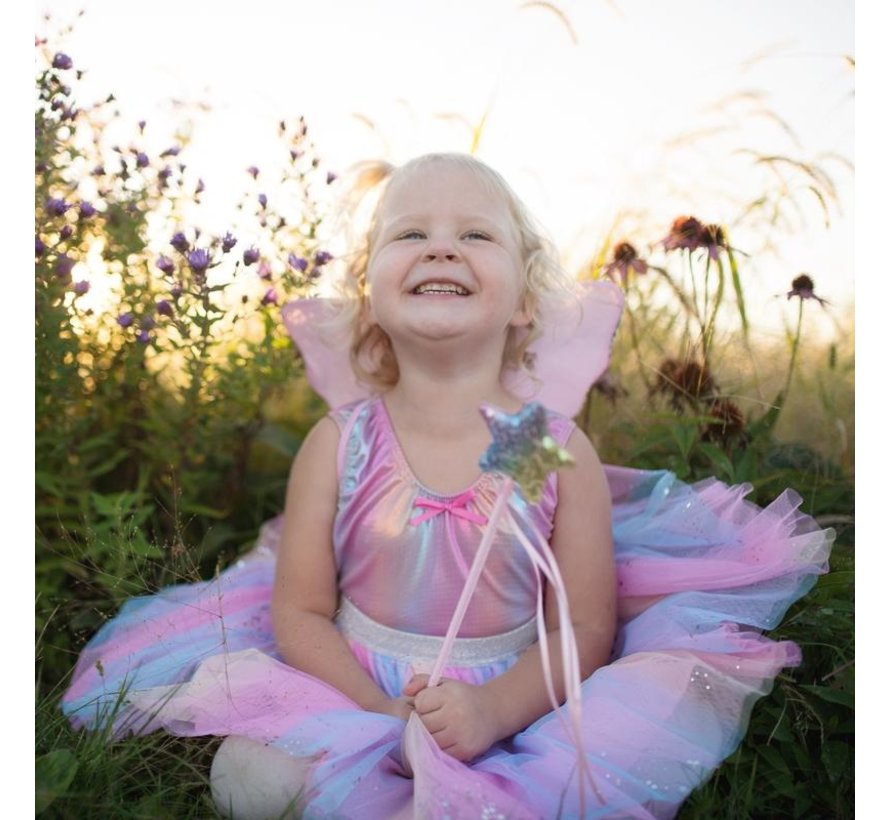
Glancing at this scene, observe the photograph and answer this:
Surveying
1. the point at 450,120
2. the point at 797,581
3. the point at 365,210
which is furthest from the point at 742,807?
the point at 450,120

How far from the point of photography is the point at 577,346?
2215 millimetres

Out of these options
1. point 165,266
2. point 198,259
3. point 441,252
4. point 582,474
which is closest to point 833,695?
point 582,474

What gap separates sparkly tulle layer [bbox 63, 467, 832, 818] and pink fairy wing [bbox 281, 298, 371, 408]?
470 mm

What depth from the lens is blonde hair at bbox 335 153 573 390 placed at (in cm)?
199

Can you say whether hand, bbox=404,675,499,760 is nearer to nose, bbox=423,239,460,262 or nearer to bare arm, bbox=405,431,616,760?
bare arm, bbox=405,431,616,760

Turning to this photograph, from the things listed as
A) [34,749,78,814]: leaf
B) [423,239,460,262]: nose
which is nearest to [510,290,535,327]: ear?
[423,239,460,262]: nose

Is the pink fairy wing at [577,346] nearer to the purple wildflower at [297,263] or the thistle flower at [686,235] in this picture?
the thistle flower at [686,235]

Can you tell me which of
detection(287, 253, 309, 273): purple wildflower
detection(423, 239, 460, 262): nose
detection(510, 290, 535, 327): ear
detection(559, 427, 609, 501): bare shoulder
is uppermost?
detection(287, 253, 309, 273): purple wildflower

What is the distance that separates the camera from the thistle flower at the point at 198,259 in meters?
2.12

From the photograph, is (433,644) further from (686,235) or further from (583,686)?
(686,235)

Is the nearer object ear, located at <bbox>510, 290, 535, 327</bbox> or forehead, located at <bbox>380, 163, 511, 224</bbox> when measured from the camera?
forehead, located at <bbox>380, 163, 511, 224</bbox>

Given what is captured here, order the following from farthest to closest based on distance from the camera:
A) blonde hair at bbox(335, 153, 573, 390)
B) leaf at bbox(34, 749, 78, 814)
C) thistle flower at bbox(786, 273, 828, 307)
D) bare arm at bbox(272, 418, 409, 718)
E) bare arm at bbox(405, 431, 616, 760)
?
thistle flower at bbox(786, 273, 828, 307), blonde hair at bbox(335, 153, 573, 390), bare arm at bbox(272, 418, 409, 718), bare arm at bbox(405, 431, 616, 760), leaf at bbox(34, 749, 78, 814)
